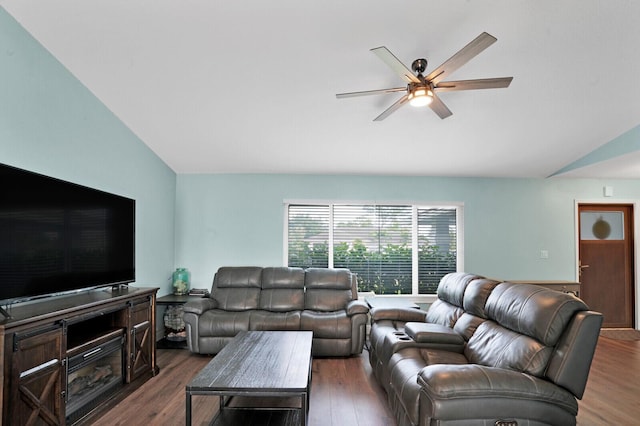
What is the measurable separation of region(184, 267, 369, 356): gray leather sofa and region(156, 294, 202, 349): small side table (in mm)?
408

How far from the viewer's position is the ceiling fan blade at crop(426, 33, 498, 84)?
1993 millimetres

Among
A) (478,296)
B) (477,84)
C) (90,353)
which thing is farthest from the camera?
(478,296)

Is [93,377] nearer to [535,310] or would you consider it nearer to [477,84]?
[535,310]

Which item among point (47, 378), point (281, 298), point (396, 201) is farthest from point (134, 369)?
point (396, 201)

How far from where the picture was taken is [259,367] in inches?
101

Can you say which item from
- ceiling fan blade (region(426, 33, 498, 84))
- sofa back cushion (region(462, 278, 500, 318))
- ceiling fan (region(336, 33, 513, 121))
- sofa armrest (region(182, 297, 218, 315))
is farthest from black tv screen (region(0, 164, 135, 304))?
sofa back cushion (region(462, 278, 500, 318))

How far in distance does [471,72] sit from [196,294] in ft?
13.6

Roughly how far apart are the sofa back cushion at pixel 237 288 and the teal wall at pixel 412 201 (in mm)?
640

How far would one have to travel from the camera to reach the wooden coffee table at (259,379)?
86.8 inches

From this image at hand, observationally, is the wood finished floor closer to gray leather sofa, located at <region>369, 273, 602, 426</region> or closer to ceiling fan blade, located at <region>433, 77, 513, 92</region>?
gray leather sofa, located at <region>369, 273, 602, 426</region>

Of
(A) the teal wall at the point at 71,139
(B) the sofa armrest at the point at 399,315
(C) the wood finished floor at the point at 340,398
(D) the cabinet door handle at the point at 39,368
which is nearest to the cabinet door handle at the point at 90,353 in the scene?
(D) the cabinet door handle at the point at 39,368

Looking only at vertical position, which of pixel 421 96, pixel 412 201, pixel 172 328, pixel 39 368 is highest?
pixel 421 96

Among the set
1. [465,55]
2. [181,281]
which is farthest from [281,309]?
[465,55]

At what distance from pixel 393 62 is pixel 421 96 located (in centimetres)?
38
